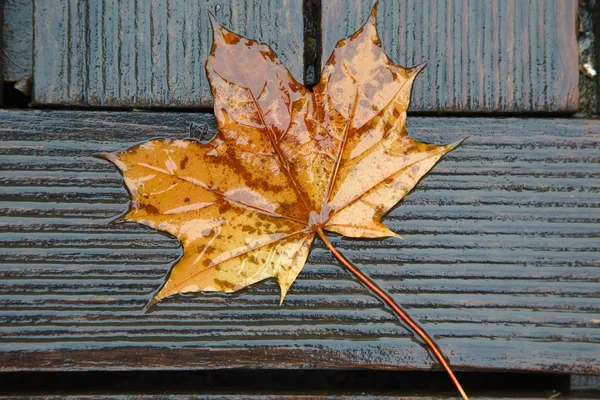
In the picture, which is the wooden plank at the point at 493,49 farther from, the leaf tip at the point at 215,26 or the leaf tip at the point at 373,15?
the leaf tip at the point at 215,26

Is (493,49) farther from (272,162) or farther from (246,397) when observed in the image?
(246,397)

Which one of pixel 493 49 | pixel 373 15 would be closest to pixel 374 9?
pixel 373 15

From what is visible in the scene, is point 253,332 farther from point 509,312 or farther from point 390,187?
point 509,312

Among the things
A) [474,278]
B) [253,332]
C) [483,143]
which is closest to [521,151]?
[483,143]

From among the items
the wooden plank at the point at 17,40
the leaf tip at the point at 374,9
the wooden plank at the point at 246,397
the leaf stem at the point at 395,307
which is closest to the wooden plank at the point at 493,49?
the leaf tip at the point at 374,9

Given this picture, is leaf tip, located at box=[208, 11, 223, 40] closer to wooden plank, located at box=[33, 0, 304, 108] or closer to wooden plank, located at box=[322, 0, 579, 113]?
wooden plank, located at box=[33, 0, 304, 108]

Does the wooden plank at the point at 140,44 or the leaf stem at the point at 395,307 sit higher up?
the wooden plank at the point at 140,44

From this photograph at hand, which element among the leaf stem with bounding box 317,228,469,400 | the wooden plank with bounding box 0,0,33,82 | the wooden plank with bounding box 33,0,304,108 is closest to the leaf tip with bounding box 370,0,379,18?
the wooden plank with bounding box 33,0,304,108
